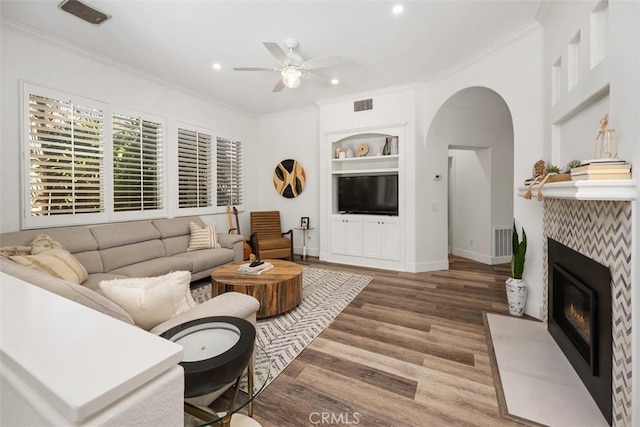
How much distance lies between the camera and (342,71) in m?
3.99

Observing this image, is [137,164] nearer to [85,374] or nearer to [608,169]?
[85,374]

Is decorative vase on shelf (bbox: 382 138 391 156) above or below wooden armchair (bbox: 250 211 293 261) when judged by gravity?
above

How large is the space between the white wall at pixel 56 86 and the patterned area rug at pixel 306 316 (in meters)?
2.28

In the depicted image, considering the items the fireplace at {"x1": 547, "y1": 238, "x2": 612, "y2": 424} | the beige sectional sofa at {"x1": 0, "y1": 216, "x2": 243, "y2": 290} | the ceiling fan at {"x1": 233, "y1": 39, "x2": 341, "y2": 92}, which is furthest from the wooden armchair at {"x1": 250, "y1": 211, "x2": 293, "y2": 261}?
the fireplace at {"x1": 547, "y1": 238, "x2": 612, "y2": 424}

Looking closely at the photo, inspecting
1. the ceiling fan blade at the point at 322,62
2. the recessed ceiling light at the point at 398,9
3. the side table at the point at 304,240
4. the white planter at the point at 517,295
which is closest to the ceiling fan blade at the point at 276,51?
the ceiling fan blade at the point at 322,62

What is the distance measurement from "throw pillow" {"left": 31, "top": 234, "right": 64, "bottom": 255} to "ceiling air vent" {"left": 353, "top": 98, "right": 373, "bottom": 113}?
4.56m

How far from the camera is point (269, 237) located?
5617 mm

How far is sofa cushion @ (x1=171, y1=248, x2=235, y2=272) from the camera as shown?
384 cm

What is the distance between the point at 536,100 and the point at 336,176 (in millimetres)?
3202

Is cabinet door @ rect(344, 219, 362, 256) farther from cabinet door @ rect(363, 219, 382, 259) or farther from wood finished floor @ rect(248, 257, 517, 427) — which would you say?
wood finished floor @ rect(248, 257, 517, 427)

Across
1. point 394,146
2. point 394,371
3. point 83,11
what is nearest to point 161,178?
point 83,11

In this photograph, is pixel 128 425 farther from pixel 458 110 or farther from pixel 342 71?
pixel 458 110

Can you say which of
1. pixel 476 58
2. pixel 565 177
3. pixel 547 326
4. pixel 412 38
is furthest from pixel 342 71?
pixel 547 326

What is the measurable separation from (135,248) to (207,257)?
893 millimetres
